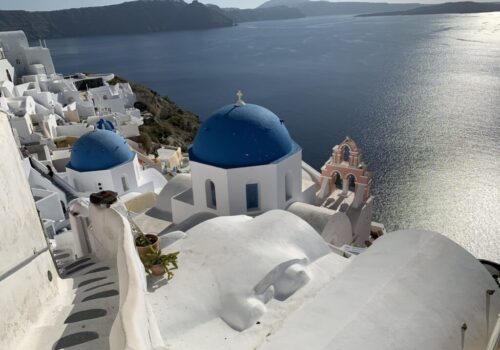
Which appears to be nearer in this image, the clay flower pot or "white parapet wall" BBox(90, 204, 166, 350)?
"white parapet wall" BBox(90, 204, 166, 350)

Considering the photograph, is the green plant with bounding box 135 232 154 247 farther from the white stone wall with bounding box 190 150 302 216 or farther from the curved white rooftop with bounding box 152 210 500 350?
the white stone wall with bounding box 190 150 302 216

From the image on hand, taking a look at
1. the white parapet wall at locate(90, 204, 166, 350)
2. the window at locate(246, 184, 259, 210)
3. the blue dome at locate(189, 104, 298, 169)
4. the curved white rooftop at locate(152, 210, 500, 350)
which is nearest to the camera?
the white parapet wall at locate(90, 204, 166, 350)

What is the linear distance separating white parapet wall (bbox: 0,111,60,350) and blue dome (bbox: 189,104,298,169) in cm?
672

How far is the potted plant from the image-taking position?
8.08m

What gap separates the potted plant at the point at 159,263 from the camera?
8078 mm

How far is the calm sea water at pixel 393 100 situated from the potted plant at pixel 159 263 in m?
25.9

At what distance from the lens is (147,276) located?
807 cm

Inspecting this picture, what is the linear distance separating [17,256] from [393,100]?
54.5 meters

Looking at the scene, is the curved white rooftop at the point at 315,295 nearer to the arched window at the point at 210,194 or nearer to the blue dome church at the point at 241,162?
the blue dome church at the point at 241,162

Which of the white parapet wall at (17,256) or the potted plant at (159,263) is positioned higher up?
the white parapet wall at (17,256)

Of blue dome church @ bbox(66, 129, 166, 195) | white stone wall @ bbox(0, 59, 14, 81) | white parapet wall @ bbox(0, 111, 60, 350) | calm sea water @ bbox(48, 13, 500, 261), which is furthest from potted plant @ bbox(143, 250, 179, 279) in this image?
white stone wall @ bbox(0, 59, 14, 81)

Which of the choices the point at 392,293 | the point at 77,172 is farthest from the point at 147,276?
the point at 77,172

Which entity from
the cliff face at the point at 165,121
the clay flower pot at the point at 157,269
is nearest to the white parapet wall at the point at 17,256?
the clay flower pot at the point at 157,269

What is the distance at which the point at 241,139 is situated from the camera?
11.9 meters
